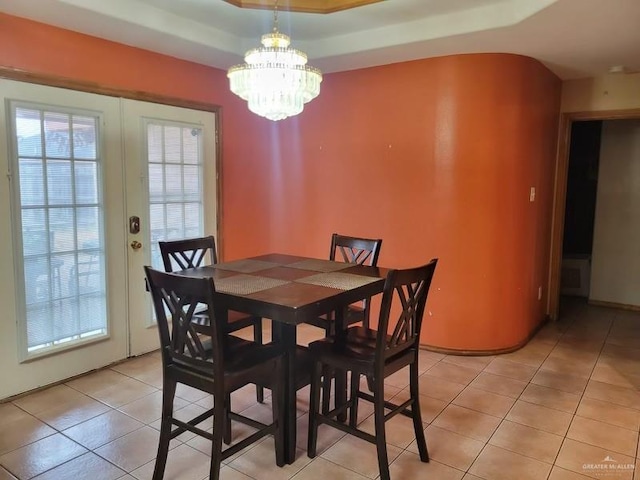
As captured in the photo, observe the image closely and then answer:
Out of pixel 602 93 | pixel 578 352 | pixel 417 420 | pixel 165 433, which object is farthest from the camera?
pixel 602 93

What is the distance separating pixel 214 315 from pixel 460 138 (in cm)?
247

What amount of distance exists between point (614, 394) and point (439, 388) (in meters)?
1.11

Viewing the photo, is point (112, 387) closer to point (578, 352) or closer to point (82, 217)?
point (82, 217)

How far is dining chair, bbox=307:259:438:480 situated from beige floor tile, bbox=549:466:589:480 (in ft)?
1.88

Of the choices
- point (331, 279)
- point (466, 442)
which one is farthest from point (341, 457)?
point (331, 279)

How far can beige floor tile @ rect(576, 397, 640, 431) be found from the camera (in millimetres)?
2680

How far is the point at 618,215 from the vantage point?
4980 millimetres

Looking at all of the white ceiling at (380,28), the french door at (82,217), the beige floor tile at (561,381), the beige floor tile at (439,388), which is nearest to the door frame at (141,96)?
the french door at (82,217)

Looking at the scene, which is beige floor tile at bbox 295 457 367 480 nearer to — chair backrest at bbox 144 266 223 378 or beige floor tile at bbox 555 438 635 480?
chair backrest at bbox 144 266 223 378

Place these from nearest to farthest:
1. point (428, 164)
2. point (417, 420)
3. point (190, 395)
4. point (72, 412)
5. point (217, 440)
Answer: point (217, 440)
point (417, 420)
point (72, 412)
point (190, 395)
point (428, 164)

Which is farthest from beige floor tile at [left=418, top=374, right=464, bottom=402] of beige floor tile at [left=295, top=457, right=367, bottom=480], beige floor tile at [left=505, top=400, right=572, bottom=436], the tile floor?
beige floor tile at [left=295, top=457, right=367, bottom=480]

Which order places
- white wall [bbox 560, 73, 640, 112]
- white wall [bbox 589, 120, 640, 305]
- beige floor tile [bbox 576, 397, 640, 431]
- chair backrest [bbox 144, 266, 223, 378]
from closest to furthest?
chair backrest [bbox 144, 266, 223, 378]
beige floor tile [bbox 576, 397, 640, 431]
white wall [bbox 560, 73, 640, 112]
white wall [bbox 589, 120, 640, 305]

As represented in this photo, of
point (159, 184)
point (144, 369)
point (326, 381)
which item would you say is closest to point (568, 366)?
point (326, 381)

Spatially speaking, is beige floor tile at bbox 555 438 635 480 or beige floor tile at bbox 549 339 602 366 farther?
beige floor tile at bbox 549 339 602 366
